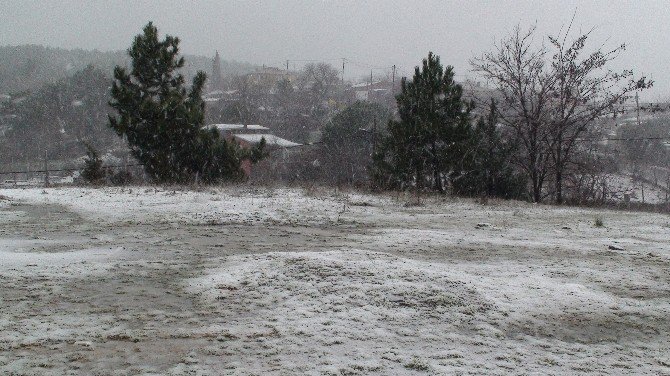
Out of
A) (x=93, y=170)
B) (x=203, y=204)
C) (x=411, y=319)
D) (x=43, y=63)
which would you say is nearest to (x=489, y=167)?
(x=203, y=204)

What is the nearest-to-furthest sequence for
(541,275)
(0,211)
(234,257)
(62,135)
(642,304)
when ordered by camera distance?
1. (642,304)
2. (541,275)
3. (234,257)
4. (0,211)
5. (62,135)

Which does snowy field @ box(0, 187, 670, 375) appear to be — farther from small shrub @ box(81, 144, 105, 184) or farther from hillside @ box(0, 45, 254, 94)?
hillside @ box(0, 45, 254, 94)

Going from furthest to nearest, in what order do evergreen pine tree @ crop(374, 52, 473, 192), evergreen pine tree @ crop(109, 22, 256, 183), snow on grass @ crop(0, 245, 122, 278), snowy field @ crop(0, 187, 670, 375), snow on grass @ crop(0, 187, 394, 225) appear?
evergreen pine tree @ crop(109, 22, 256, 183) → evergreen pine tree @ crop(374, 52, 473, 192) → snow on grass @ crop(0, 187, 394, 225) → snow on grass @ crop(0, 245, 122, 278) → snowy field @ crop(0, 187, 670, 375)

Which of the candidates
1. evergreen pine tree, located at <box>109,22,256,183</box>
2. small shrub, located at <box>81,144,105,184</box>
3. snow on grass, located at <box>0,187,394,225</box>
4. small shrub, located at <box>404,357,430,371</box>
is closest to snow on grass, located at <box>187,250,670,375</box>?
small shrub, located at <box>404,357,430,371</box>

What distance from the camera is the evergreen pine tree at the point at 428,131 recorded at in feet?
61.6

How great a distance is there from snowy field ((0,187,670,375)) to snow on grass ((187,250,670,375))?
0.01 metres

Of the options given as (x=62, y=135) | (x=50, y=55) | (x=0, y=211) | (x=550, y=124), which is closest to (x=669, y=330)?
(x=0, y=211)

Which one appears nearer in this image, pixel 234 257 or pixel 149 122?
pixel 234 257

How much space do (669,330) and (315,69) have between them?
262ft

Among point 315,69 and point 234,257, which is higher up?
point 315,69

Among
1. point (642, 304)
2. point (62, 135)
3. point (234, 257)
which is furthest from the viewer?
point (62, 135)

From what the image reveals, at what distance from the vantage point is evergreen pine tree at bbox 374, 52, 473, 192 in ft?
61.6

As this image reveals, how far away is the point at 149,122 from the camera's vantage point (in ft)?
63.4

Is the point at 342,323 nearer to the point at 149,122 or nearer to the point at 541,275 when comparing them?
the point at 541,275
